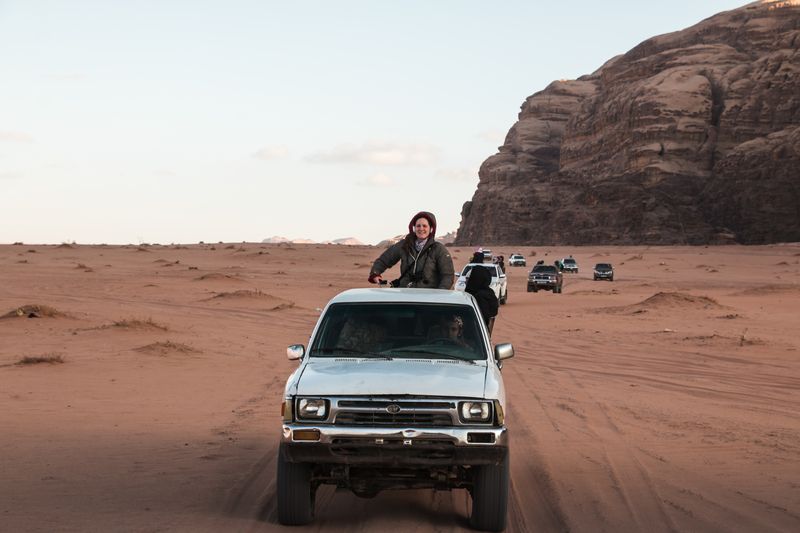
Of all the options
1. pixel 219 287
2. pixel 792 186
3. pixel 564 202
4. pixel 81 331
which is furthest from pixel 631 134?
pixel 81 331

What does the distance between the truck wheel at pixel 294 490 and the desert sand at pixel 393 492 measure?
19cm

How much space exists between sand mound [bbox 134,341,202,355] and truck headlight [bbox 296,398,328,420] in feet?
36.6

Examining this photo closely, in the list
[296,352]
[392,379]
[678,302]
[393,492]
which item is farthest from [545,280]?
[392,379]

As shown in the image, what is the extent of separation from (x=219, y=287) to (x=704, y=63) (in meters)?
159

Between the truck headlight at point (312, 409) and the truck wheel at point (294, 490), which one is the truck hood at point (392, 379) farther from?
the truck wheel at point (294, 490)

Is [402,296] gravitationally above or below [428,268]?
below

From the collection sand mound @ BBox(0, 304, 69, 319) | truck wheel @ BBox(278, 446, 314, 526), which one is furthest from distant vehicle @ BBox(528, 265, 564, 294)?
truck wheel @ BBox(278, 446, 314, 526)

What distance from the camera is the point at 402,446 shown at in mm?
6625

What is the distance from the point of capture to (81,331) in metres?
20.7

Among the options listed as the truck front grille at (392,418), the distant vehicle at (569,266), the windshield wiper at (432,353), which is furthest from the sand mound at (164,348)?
the distant vehicle at (569,266)

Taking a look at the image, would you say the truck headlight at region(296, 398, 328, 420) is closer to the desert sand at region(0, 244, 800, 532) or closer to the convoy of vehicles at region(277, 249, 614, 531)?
the convoy of vehicles at region(277, 249, 614, 531)

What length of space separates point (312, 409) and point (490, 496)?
136 cm

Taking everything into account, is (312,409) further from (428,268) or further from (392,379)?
(428,268)

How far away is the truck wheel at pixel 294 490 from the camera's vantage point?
689cm
